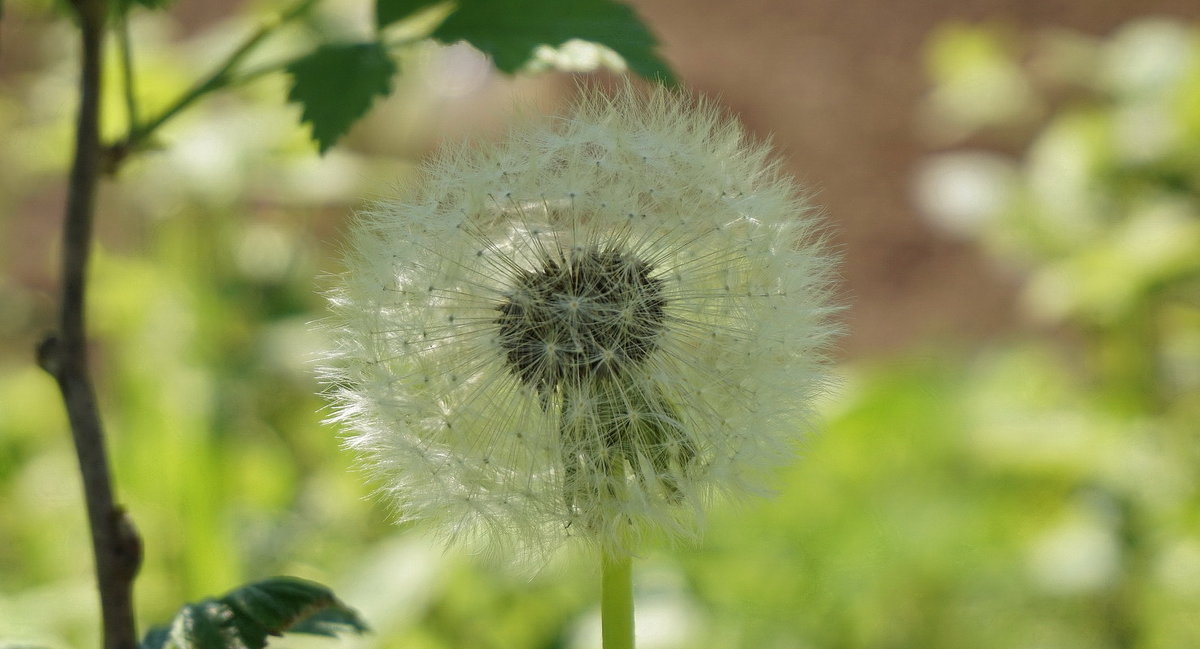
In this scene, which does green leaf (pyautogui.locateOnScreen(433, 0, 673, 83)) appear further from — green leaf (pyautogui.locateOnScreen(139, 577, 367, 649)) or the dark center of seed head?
green leaf (pyautogui.locateOnScreen(139, 577, 367, 649))

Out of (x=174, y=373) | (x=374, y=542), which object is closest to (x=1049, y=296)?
(x=374, y=542)

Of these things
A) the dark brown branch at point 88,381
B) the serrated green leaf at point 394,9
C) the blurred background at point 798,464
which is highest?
the blurred background at point 798,464

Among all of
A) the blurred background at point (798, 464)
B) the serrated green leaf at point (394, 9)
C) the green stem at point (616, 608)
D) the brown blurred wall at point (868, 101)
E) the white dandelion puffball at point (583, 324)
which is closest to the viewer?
the green stem at point (616, 608)

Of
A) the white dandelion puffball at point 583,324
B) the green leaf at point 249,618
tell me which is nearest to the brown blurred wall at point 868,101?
the white dandelion puffball at point 583,324

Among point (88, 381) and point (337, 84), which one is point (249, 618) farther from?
point (337, 84)

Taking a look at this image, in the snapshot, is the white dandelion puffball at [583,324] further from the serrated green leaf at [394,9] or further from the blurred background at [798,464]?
the blurred background at [798,464]

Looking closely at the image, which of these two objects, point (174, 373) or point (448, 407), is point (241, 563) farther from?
point (448, 407)
